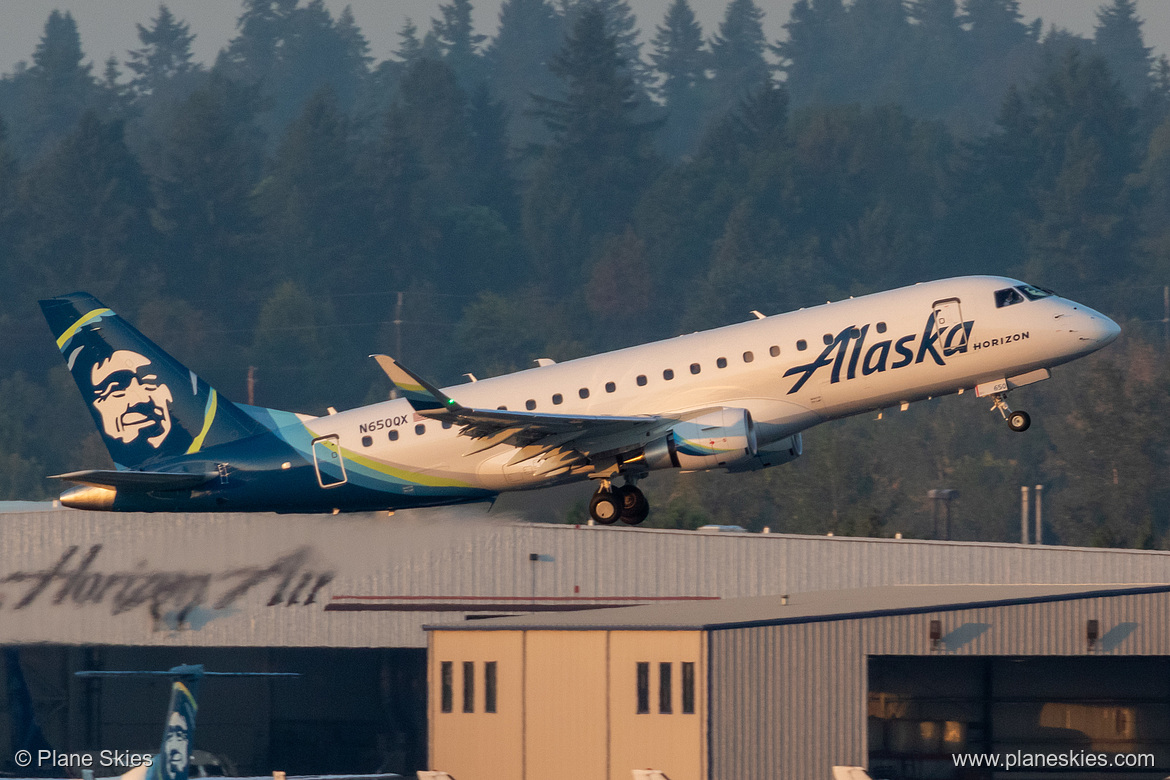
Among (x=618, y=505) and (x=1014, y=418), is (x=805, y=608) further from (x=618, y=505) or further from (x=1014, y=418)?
(x=1014, y=418)

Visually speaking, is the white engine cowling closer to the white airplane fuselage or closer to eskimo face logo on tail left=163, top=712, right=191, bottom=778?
the white airplane fuselage

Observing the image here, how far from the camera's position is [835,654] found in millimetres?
50188

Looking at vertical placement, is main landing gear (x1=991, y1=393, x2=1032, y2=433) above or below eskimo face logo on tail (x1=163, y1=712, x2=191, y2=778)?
above

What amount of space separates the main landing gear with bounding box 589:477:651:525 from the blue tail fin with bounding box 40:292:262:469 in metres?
8.85

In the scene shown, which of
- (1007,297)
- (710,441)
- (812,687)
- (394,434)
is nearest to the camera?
(710,441)

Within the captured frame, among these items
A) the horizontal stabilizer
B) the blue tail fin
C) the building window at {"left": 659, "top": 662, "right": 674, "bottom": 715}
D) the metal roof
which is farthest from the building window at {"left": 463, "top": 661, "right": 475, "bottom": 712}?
the horizontal stabilizer

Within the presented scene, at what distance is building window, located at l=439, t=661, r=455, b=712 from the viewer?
5356 cm

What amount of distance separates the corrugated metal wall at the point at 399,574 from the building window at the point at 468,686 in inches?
407

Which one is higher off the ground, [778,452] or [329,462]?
[778,452]

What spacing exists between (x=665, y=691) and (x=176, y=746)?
1319 cm

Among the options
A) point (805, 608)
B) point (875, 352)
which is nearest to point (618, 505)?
point (875, 352)

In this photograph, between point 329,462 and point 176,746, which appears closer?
point 329,462

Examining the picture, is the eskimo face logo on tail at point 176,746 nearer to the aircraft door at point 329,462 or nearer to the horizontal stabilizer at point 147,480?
the horizontal stabilizer at point 147,480

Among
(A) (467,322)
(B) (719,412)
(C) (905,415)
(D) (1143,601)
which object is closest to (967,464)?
(C) (905,415)
